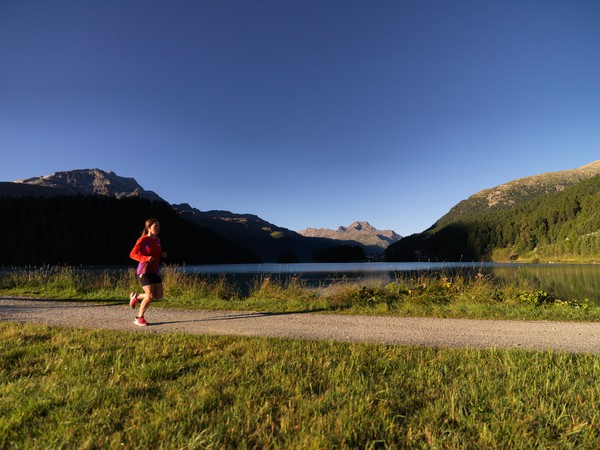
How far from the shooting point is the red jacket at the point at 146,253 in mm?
8992

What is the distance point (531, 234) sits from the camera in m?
171

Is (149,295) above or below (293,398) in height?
above

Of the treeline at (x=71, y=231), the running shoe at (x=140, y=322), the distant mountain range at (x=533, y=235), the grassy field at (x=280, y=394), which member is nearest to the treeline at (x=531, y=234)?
the distant mountain range at (x=533, y=235)

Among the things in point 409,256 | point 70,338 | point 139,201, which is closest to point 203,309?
point 70,338

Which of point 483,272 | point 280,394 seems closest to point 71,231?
point 483,272

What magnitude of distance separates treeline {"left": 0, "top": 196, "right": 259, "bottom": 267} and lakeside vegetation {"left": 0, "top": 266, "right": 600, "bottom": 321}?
65.1m

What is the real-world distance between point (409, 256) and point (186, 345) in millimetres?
195747

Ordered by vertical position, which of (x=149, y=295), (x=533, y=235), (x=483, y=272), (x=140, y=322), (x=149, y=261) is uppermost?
(x=533, y=235)

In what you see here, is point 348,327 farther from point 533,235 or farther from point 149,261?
point 533,235

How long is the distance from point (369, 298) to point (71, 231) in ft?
357

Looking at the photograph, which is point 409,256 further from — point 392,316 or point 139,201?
point 392,316

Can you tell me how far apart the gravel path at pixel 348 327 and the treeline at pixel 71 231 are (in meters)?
73.0

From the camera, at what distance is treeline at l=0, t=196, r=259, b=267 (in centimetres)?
9119

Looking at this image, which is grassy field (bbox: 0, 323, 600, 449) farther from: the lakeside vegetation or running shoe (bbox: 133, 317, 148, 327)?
the lakeside vegetation
